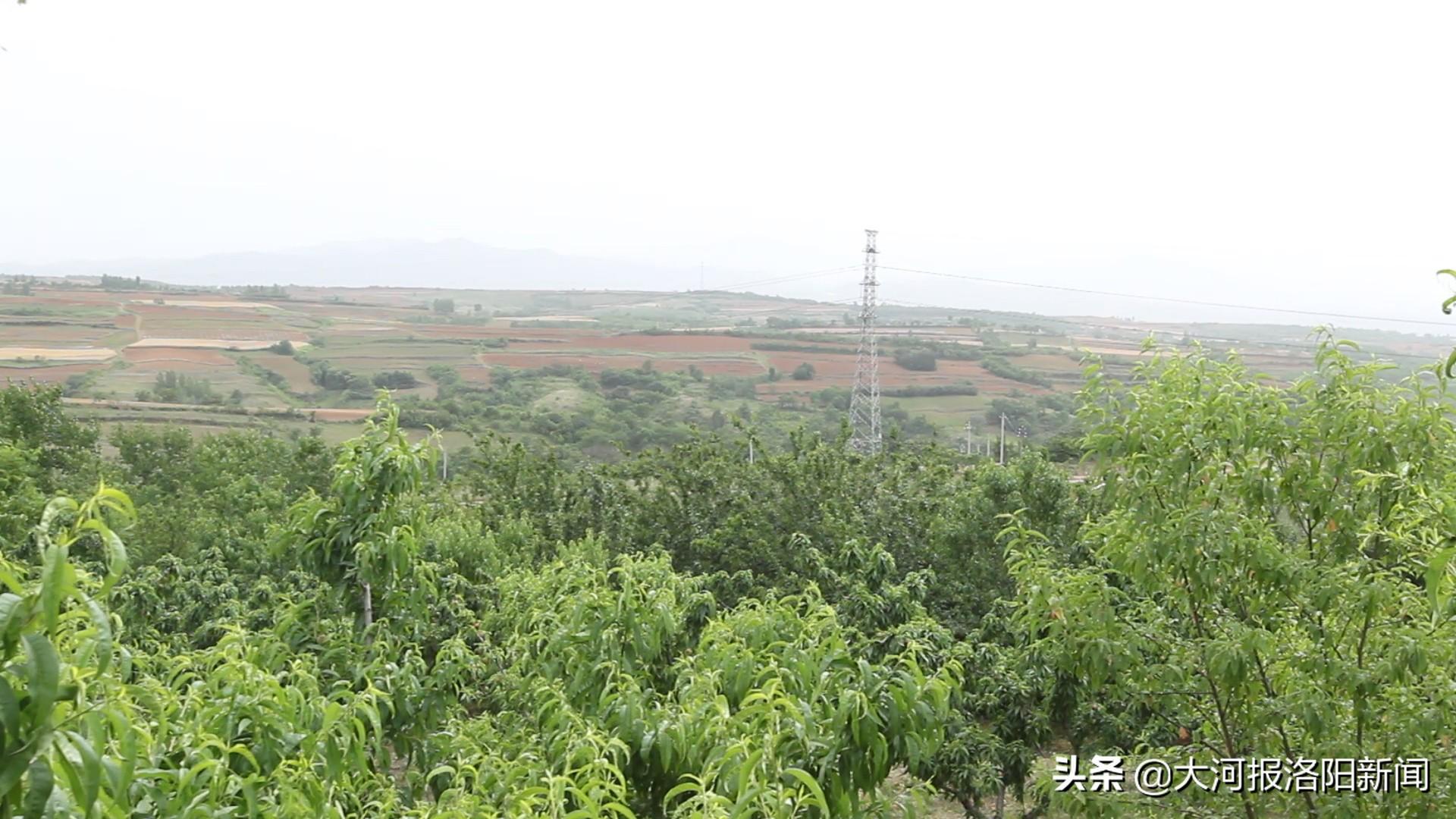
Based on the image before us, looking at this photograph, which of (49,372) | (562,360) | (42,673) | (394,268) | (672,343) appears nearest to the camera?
(42,673)

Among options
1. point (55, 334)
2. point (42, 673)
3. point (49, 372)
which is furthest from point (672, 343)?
point (42, 673)

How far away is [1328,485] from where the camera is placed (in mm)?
5934

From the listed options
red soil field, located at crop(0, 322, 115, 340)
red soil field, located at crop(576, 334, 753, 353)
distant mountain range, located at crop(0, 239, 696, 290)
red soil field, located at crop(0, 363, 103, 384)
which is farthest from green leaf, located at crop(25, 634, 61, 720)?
distant mountain range, located at crop(0, 239, 696, 290)

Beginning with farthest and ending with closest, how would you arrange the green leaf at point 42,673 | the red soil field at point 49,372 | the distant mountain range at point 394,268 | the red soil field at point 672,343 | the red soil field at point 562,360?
1. the distant mountain range at point 394,268
2. the red soil field at point 672,343
3. the red soil field at point 562,360
4. the red soil field at point 49,372
5. the green leaf at point 42,673

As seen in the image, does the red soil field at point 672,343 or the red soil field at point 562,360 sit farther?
the red soil field at point 672,343

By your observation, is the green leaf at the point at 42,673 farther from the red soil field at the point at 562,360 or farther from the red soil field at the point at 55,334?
the red soil field at the point at 55,334

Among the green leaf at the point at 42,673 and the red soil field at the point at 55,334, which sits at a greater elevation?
the green leaf at the point at 42,673

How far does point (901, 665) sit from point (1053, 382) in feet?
202

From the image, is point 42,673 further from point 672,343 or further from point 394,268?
point 394,268

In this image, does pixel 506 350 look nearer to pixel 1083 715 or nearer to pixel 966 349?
pixel 966 349

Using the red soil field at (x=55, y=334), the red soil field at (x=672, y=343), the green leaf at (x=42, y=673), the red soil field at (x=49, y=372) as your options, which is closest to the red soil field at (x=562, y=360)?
the red soil field at (x=672, y=343)

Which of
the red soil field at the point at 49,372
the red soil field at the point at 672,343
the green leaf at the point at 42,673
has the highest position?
the green leaf at the point at 42,673

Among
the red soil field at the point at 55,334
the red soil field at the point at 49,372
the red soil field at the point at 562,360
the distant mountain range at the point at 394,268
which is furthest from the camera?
the distant mountain range at the point at 394,268

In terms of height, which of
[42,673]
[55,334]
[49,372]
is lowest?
[49,372]
